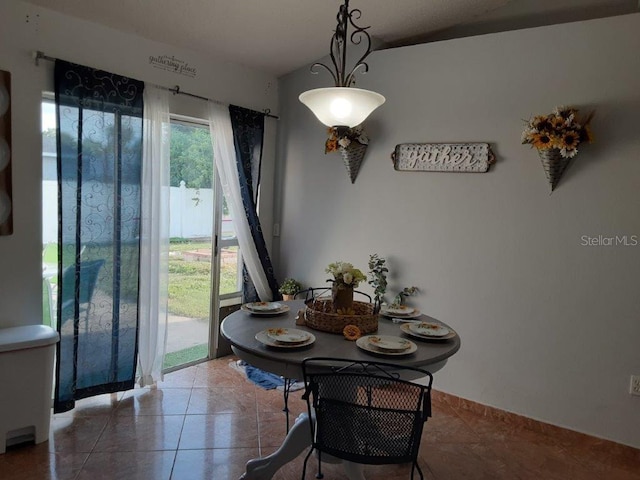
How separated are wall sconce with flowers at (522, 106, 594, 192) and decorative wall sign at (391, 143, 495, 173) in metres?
0.30

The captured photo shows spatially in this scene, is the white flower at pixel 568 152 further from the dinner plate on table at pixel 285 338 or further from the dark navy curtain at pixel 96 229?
the dark navy curtain at pixel 96 229

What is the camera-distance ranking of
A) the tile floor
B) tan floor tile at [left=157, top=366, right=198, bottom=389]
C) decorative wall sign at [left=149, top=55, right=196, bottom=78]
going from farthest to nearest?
tan floor tile at [left=157, top=366, right=198, bottom=389]
decorative wall sign at [left=149, top=55, right=196, bottom=78]
the tile floor

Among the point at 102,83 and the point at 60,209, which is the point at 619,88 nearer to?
the point at 102,83

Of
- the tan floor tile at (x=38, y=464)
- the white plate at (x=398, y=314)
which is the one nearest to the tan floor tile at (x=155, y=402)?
the tan floor tile at (x=38, y=464)

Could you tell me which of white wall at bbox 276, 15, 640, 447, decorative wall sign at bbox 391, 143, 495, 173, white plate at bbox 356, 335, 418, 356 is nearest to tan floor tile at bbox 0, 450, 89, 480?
white plate at bbox 356, 335, 418, 356

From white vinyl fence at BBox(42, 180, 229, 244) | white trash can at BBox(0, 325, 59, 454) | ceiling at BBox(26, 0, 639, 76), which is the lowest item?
white trash can at BBox(0, 325, 59, 454)

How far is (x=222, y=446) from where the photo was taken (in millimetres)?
2443

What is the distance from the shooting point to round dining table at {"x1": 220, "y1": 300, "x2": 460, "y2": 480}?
1.74 metres

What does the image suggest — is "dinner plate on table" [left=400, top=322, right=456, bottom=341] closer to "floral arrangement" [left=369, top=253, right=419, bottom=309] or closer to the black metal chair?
the black metal chair

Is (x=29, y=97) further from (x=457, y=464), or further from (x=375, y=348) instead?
(x=457, y=464)

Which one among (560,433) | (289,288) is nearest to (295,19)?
(289,288)

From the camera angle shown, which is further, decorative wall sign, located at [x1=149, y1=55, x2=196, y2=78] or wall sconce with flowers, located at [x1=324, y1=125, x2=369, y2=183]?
wall sconce with flowers, located at [x1=324, y1=125, x2=369, y2=183]

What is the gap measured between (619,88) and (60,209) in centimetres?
325

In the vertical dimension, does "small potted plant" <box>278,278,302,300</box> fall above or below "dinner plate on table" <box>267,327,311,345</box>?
below
